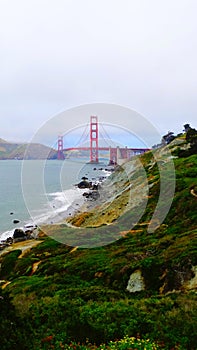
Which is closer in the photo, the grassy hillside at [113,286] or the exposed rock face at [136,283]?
the grassy hillside at [113,286]

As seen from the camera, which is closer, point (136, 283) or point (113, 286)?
point (136, 283)

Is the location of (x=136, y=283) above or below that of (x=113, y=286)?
above

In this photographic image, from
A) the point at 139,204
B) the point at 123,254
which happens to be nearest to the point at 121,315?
the point at 123,254

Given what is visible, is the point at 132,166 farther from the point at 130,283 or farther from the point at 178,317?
the point at 178,317

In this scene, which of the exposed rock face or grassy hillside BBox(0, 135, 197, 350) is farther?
the exposed rock face
